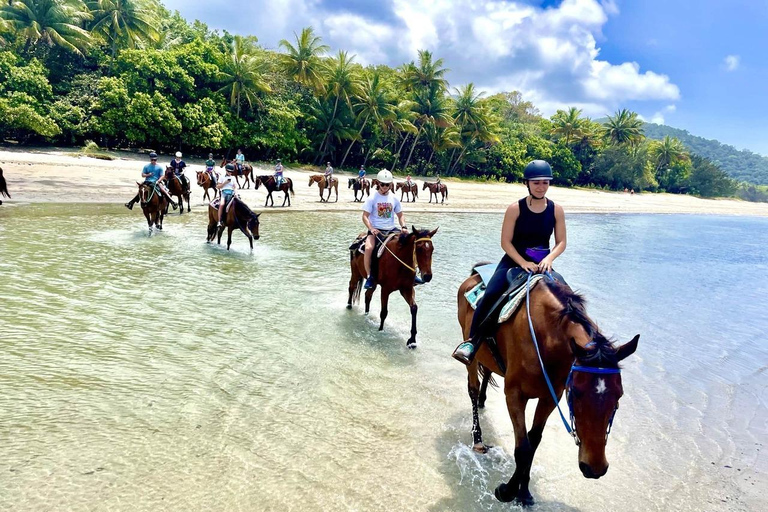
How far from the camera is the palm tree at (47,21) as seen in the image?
33531 mm

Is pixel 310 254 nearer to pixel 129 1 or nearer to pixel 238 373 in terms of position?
pixel 238 373

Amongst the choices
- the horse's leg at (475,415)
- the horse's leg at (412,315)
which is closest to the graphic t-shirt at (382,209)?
the horse's leg at (412,315)

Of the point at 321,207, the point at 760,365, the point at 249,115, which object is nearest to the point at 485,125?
the point at 249,115

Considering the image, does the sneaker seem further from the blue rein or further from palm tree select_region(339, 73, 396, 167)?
palm tree select_region(339, 73, 396, 167)

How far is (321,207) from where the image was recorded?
89.2 ft

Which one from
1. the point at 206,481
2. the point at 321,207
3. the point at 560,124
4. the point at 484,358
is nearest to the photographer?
the point at 206,481

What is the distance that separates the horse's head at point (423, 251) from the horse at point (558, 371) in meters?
2.46

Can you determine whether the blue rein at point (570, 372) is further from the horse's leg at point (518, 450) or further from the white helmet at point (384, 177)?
the white helmet at point (384, 177)

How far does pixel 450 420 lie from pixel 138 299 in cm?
599

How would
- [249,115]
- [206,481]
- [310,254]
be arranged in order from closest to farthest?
[206,481], [310,254], [249,115]

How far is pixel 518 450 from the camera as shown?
3.43 metres

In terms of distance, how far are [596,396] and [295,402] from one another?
326cm

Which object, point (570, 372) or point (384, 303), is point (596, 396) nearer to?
point (570, 372)

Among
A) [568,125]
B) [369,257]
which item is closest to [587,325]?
[369,257]
